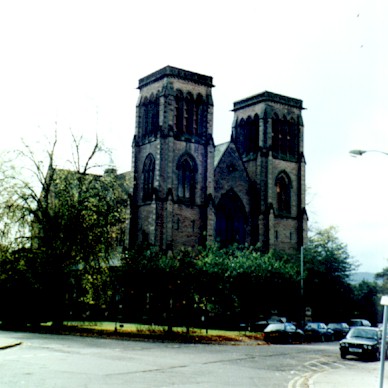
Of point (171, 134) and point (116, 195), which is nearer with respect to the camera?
point (116, 195)

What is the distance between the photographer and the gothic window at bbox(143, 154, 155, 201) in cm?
5393

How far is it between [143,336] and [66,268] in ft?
27.4

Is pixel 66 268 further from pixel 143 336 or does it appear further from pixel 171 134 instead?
pixel 171 134

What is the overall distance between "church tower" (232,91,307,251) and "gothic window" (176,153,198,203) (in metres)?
8.37

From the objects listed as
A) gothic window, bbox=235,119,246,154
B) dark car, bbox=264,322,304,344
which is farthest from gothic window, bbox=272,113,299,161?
dark car, bbox=264,322,304,344

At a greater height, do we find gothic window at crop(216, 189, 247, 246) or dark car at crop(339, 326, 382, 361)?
Answer: gothic window at crop(216, 189, 247, 246)

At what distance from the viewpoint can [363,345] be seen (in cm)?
2434

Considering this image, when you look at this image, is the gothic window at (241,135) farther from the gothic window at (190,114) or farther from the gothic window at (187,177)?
the gothic window at (187,177)

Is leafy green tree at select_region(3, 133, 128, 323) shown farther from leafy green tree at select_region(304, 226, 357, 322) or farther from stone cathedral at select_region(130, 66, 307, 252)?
leafy green tree at select_region(304, 226, 357, 322)

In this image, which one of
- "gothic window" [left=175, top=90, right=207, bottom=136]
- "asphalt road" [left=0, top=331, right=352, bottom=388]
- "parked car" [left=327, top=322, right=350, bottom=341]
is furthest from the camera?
"gothic window" [left=175, top=90, right=207, bottom=136]

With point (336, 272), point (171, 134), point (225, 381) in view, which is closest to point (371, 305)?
point (336, 272)

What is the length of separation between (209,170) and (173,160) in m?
4.11

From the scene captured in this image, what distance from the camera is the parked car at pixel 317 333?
3934 centimetres

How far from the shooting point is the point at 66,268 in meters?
37.6
